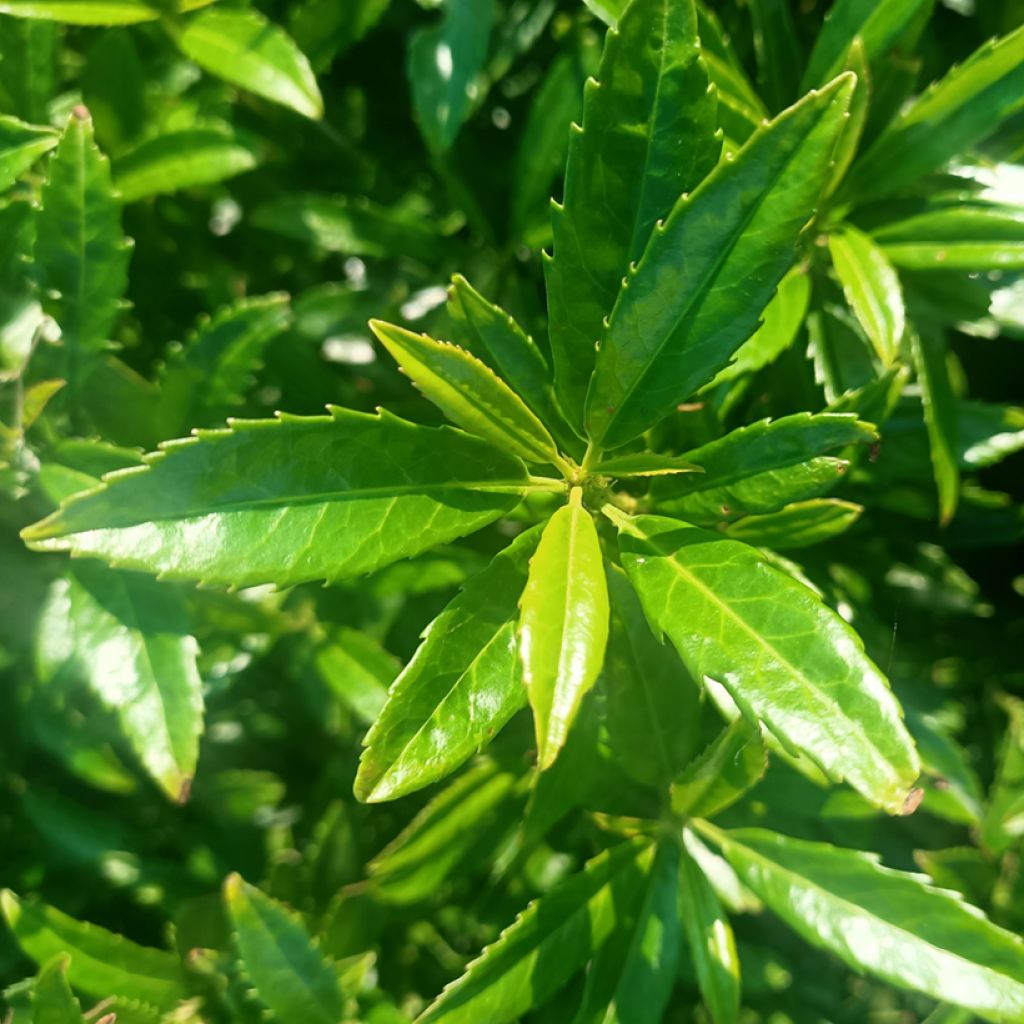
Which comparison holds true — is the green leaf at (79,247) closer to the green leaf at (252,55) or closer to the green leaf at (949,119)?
the green leaf at (252,55)

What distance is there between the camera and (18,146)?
1177 millimetres

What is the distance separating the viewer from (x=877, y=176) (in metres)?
1.22

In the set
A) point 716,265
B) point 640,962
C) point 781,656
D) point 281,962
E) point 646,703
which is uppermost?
point 716,265

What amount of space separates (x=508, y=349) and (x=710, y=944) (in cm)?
69

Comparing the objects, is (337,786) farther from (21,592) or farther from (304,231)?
(304,231)

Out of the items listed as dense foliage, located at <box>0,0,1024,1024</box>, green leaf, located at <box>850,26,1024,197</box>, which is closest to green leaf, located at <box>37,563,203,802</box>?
dense foliage, located at <box>0,0,1024,1024</box>

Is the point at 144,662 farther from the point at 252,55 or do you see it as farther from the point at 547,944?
the point at 252,55

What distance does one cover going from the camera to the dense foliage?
873 millimetres

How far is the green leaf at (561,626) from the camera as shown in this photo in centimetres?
76

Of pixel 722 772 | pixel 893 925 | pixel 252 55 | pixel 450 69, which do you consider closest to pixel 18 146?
pixel 252 55

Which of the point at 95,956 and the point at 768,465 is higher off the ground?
the point at 768,465

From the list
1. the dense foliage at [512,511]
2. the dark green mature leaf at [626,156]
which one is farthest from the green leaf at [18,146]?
the dark green mature leaf at [626,156]

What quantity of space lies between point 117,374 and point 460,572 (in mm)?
508

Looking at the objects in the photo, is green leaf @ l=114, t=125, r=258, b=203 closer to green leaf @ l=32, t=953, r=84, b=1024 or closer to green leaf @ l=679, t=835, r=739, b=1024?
green leaf @ l=32, t=953, r=84, b=1024
